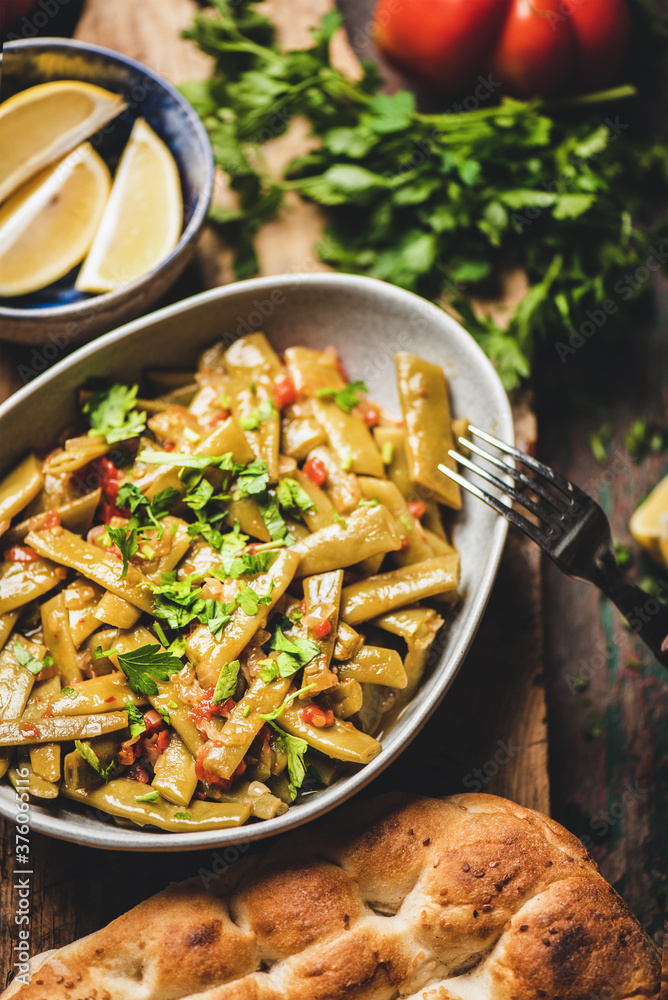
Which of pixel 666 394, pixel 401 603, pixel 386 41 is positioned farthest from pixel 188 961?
pixel 386 41

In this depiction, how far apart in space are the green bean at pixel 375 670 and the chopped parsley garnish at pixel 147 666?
2.03 ft

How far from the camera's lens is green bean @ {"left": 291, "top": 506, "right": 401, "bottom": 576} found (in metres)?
2.88

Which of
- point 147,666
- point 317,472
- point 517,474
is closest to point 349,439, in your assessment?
point 317,472

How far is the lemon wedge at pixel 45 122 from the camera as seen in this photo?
11.3 ft

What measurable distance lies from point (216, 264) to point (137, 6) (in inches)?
58.6

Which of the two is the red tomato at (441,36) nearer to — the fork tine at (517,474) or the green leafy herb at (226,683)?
the fork tine at (517,474)

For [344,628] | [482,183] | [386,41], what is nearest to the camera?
[344,628]

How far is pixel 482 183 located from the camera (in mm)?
3701

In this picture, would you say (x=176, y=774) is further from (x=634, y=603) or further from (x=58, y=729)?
(x=634, y=603)

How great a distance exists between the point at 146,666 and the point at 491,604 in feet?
5.30

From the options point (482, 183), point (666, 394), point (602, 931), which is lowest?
point (602, 931)

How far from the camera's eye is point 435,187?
3641 mm

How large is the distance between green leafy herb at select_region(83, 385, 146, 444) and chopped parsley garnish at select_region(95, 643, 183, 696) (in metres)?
0.88

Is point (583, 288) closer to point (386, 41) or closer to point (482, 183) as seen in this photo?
point (482, 183)
